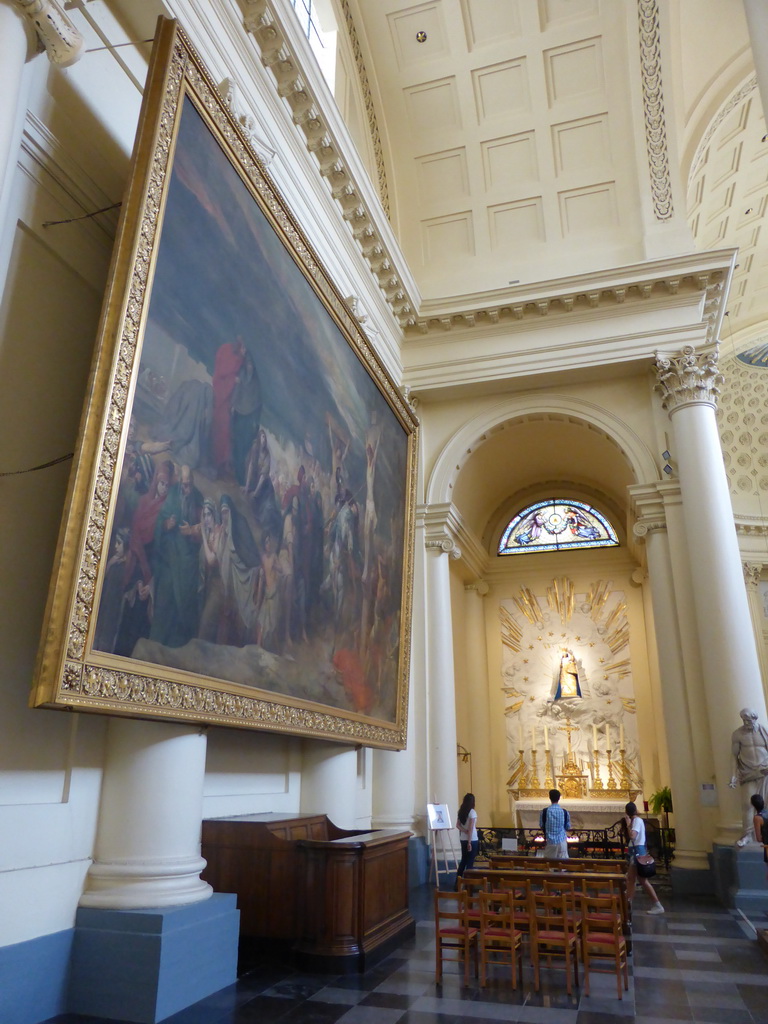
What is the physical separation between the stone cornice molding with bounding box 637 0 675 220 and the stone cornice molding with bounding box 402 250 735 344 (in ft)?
5.03

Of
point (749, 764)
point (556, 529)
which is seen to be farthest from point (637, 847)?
point (556, 529)

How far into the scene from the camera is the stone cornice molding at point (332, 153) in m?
7.89

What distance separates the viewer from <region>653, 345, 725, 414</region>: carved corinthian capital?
11.2 meters

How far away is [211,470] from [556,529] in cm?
1225

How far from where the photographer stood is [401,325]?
1291cm

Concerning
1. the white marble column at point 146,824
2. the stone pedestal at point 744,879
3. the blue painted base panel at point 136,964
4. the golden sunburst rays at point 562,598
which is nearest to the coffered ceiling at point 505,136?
the golden sunburst rays at point 562,598

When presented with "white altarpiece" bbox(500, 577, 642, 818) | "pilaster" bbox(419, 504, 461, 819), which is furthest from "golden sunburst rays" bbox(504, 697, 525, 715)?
"pilaster" bbox(419, 504, 461, 819)

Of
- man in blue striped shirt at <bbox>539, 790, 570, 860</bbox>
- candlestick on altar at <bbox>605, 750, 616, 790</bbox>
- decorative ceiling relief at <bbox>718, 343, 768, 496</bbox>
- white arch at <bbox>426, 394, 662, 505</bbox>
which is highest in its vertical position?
decorative ceiling relief at <bbox>718, 343, 768, 496</bbox>

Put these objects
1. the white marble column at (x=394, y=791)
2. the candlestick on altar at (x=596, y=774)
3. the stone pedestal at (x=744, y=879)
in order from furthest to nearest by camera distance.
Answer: the candlestick on altar at (x=596, y=774)
the white marble column at (x=394, y=791)
the stone pedestal at (x=744, y=879)

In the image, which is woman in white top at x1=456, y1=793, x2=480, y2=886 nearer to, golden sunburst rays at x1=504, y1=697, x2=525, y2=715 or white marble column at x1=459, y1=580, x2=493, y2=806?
white marble column at x1=459, y1=580, x2=493, y2=806

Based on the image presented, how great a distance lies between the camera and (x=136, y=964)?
441cm

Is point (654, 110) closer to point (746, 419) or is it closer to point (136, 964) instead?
point (746, 419)

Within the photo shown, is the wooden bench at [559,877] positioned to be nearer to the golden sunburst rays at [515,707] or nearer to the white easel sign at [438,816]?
the white easel sign at [438,816]

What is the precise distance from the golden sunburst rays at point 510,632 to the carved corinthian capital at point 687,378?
21.0 feet
